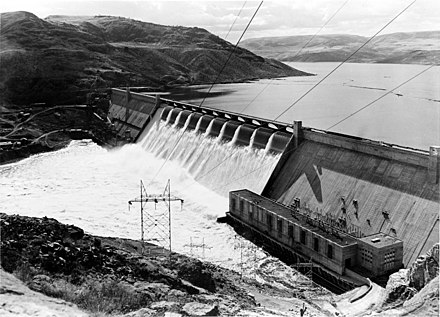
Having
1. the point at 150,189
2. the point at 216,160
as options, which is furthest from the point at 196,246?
the point at 150,189

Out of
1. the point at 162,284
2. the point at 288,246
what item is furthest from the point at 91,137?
the point at 162,284

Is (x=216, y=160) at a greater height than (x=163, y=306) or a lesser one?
lesser

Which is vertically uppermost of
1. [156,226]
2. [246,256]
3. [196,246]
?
[246,256]

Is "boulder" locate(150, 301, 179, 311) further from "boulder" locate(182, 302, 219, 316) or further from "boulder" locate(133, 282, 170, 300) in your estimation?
"boulder" locate(133, 282, 170, 300)

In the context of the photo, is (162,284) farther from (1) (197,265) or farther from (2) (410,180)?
(2) (410,180)

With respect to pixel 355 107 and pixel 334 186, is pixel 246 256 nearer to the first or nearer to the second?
pixel 334 186
